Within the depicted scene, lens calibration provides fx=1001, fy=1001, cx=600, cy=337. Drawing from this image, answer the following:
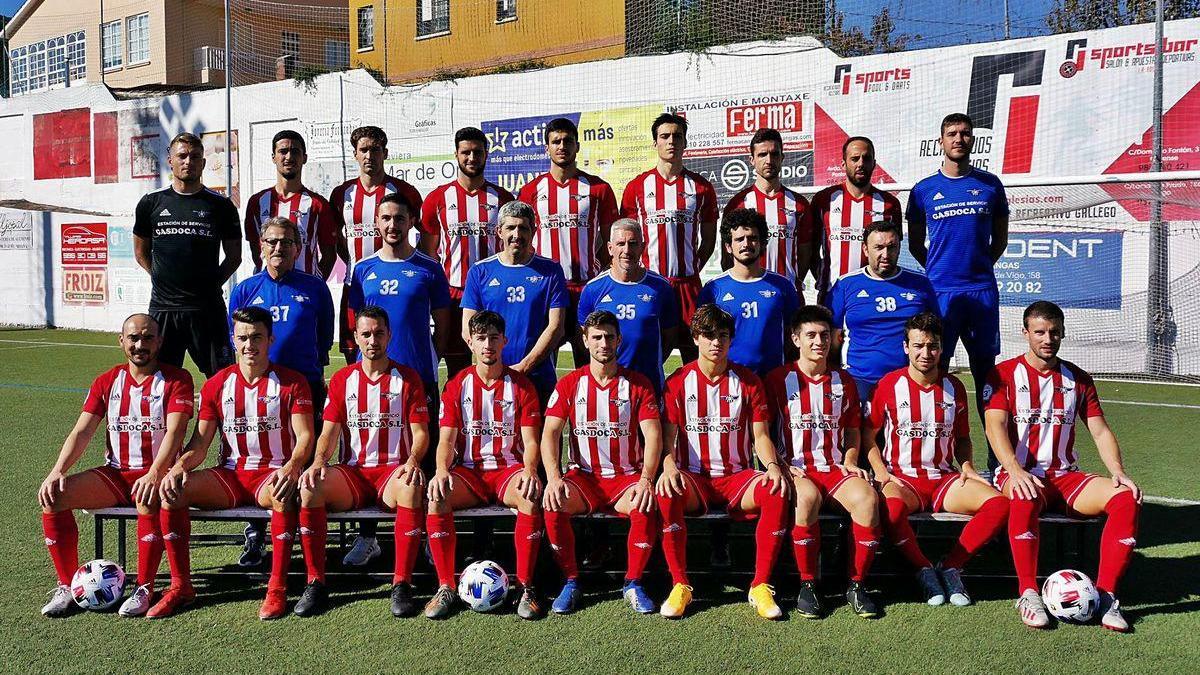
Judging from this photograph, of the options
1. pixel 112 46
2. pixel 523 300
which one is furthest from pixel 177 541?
pixel 112 46

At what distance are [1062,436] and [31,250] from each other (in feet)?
64.0

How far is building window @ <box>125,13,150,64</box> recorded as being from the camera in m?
27.5

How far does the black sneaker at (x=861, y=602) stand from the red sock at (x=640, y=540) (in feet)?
2.58

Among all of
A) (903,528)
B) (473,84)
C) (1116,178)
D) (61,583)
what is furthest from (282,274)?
(473,84)

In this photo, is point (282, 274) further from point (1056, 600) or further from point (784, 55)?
point (784, 55)

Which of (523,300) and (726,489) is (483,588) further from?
(523,300)

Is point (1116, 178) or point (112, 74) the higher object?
point (112, 74)

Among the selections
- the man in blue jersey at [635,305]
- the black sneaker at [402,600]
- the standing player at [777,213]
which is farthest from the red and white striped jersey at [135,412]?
the standing player at [777,213]

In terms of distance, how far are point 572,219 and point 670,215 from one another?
516 millimetres

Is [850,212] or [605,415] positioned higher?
[850,212]

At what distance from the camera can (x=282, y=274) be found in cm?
464

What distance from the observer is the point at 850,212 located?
5082 millimetres

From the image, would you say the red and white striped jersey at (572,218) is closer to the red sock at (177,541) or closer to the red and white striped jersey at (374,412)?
the red and white striped jersey at (374,412)

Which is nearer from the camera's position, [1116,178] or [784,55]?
[1116,178]
